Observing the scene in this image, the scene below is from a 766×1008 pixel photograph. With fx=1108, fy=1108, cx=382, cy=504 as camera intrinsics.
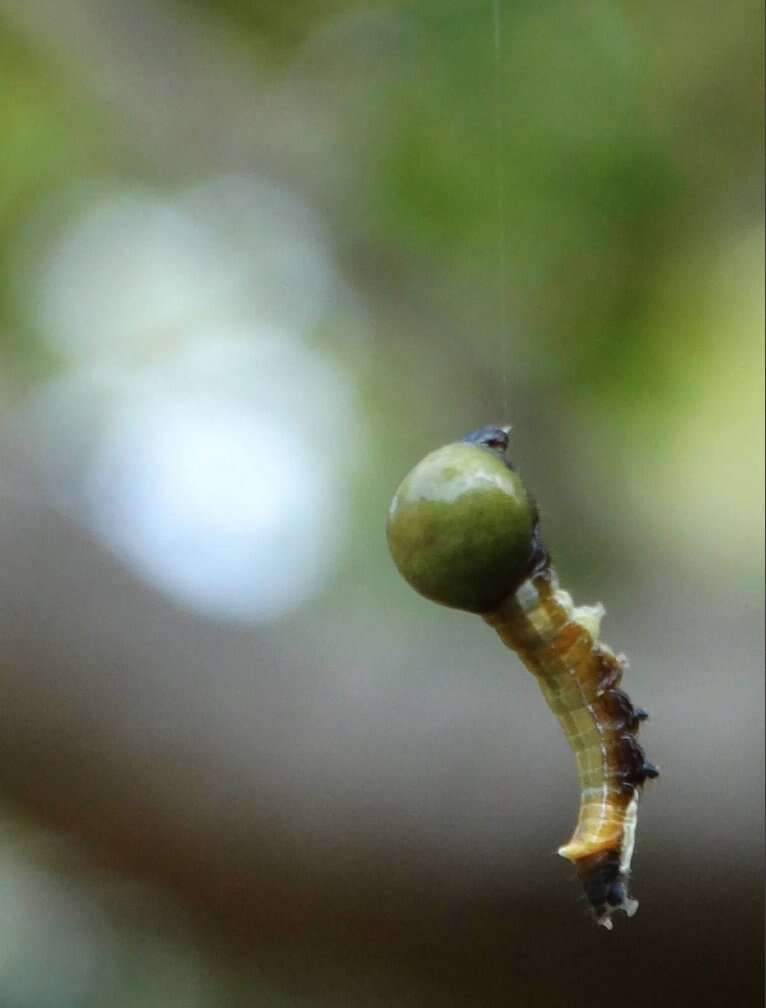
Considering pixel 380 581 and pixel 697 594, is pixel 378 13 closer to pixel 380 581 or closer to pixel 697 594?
pixel 380 581

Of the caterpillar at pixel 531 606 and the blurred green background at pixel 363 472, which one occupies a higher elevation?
the blurred green background at pixel 363 472

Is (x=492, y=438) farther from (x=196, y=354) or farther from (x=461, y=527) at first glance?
(x=196, y=354)

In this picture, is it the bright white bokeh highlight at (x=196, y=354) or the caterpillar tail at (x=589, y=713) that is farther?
the bright white bokeh highlight at (x=196, y=354)

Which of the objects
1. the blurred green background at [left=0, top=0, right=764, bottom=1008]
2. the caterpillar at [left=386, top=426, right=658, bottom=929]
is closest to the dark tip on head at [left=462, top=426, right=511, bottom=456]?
the caterpillar at [left=386, top=426, right=658, bottom=929]

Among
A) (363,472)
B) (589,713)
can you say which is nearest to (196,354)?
(363,472)

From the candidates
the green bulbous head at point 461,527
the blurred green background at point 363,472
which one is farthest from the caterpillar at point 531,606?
the blurred green background at point 363,472

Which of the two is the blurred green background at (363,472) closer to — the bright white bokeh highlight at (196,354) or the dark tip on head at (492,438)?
the bright white bokeh highlight at (196,354)

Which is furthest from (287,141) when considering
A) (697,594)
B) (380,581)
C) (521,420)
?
(697,594)

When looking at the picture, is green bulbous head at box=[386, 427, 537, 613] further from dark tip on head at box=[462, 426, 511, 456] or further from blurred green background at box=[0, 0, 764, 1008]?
blurred green background at box=[0, 0, 764, 1008]
